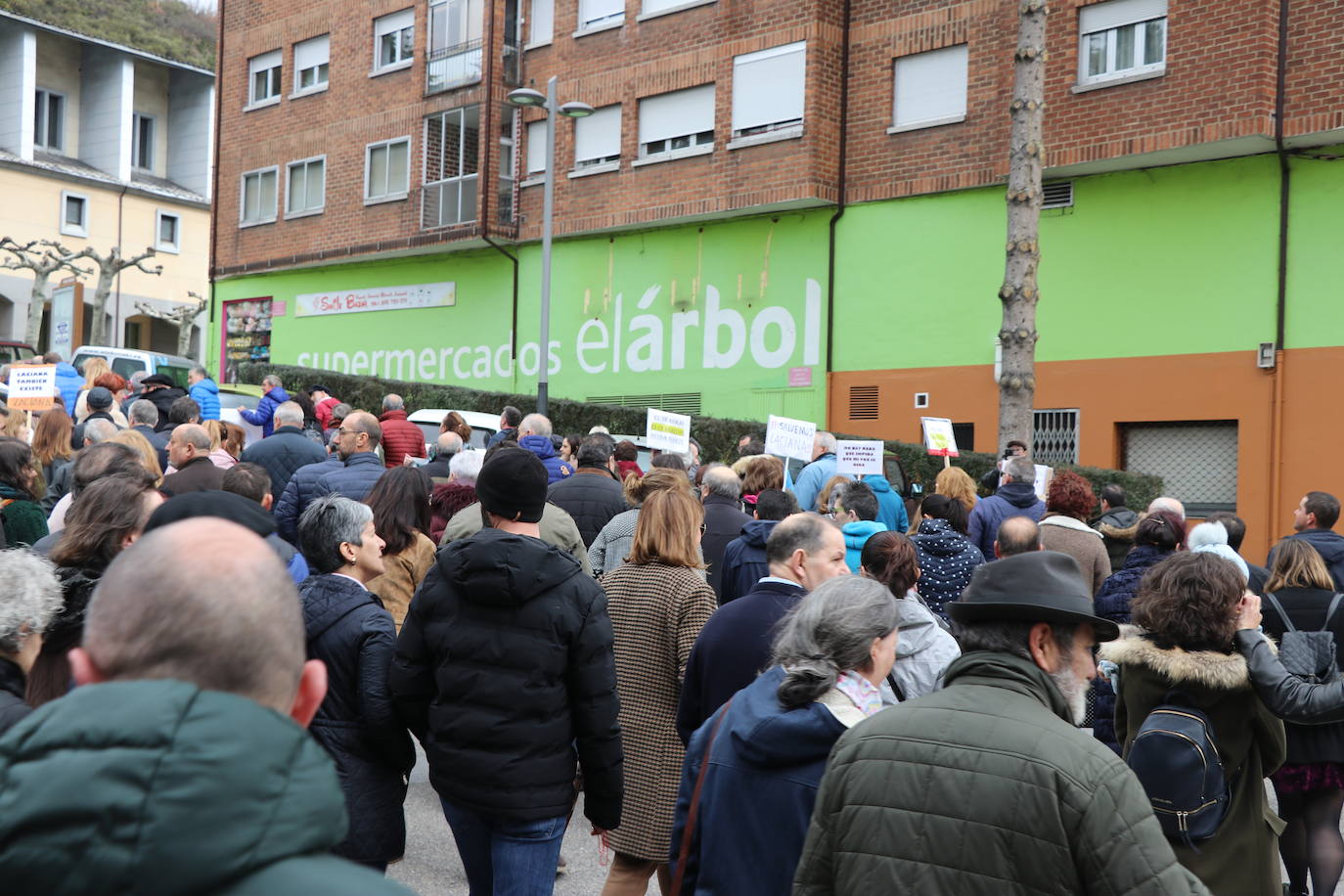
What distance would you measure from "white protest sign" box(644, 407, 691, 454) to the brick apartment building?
8058 millimetres

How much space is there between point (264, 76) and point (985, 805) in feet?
111

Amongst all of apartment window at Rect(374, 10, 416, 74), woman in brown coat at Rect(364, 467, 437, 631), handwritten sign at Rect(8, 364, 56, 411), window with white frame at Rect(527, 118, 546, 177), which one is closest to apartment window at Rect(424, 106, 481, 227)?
window with white frame at Rect(527, 118, 546, 177)

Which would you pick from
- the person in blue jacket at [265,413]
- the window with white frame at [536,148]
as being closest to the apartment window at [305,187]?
the window with white frame at [536,148]

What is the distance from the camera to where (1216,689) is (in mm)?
4328

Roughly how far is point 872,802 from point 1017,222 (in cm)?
1447

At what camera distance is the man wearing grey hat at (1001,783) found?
2553 mm

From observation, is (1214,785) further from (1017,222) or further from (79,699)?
(1017,222)

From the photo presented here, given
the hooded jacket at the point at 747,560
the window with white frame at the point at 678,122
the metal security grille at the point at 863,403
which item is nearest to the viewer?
the hooded jacket at the point at 747,560

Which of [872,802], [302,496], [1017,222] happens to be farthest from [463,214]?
[872,802]

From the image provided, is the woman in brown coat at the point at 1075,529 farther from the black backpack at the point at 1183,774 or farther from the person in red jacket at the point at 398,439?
the person in red jacket at the point at 398,439

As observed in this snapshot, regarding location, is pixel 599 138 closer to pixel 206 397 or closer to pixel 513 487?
pixel 206 397

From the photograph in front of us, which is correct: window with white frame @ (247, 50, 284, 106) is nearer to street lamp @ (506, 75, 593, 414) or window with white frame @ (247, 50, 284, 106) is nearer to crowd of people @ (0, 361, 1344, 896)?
street lamp @ (506, 75, 593, 414)

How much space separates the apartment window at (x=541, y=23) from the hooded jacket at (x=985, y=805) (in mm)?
26004

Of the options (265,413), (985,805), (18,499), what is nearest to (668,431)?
(265,413)
